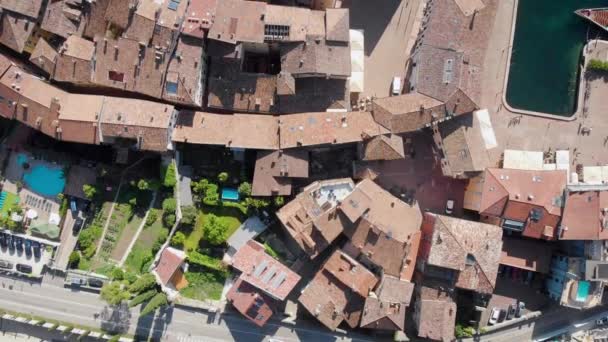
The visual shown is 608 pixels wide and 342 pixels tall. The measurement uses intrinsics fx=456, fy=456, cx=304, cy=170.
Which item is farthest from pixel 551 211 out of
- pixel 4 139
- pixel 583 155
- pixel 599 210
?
pixel 4 139

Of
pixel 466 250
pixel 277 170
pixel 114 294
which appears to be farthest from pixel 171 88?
pixel 466 250

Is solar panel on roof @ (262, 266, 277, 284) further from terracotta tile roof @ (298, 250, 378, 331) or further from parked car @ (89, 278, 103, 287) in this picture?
parked car @ (89, 278, 103, 287)

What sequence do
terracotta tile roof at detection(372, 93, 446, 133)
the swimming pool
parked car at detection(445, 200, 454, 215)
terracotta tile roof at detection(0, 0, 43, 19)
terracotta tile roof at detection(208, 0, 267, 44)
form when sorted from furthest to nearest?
1. the swimming pool
2. parked car at detection(445, 200, 454, 215)
3. terracotta tile roof at detection(372, 93, 446, 133)
4. terracotta tile roof at detection(0, 0, 43, 19)
5. terracotta tile roof at detection(208, 0, 267, 44)

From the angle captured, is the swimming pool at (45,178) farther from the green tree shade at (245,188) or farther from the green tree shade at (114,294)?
the green tree shade at (245,188)

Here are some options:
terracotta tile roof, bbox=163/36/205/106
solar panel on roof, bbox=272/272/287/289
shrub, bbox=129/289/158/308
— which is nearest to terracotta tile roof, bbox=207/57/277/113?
terracotta tile roof, bbox=163/36/205/106

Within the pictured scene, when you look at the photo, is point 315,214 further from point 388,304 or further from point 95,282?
point 95,282
